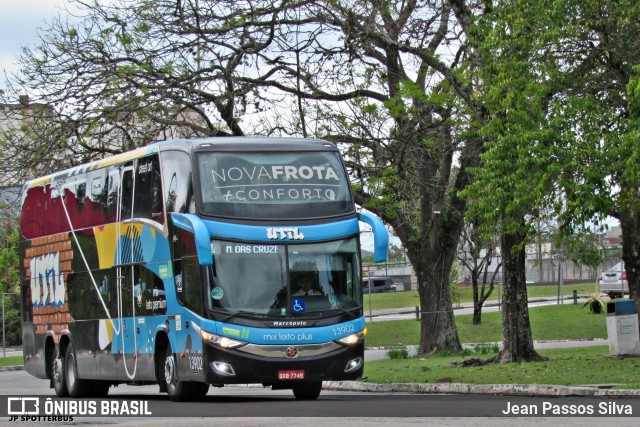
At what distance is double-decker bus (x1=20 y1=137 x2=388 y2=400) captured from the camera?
683 inches

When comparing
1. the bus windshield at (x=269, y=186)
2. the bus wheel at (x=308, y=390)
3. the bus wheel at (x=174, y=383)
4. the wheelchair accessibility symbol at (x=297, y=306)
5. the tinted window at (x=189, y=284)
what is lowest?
the bus wheel at (x=308, y=390)

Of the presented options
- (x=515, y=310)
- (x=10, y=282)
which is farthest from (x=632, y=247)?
(x=10, y=282)

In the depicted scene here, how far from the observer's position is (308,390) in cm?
1930

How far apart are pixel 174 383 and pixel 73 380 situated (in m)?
4.72

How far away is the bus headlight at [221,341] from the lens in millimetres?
17203

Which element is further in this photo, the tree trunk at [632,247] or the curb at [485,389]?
the tree trunk at [632,247]

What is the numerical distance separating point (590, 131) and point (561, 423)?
27.9 ft

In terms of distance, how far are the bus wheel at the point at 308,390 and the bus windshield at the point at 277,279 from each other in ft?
6.43

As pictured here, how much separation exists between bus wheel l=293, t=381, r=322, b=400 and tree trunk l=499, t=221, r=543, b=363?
20.8 ft

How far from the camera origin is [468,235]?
49031 mm

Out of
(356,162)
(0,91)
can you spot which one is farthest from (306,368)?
(0,91)

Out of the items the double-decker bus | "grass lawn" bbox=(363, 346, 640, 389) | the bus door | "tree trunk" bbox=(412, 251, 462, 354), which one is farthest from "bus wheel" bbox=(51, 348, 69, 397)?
"tree trunk" bbox=(412, 251, 462, 354)

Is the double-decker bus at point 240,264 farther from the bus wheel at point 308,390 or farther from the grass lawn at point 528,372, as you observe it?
the grass lawn at point 528,372

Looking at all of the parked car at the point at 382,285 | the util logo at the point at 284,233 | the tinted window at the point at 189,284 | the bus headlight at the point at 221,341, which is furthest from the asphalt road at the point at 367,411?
the parked car at the point at 382,285
